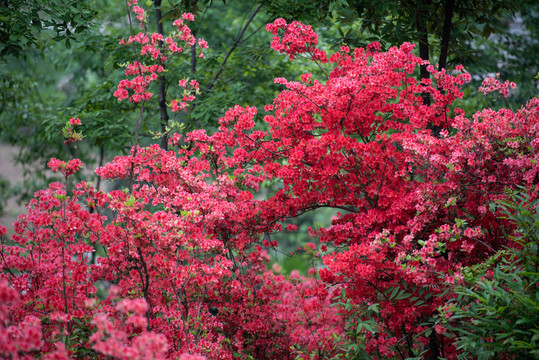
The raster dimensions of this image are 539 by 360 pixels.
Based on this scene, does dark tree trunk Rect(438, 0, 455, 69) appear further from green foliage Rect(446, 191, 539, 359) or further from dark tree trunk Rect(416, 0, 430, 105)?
green foliage Rect(446, 191, 539, 359)

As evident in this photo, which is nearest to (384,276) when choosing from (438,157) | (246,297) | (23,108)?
(438,157)

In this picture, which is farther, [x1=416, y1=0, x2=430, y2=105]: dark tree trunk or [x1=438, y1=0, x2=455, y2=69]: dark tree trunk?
[x1=438, y1=0, x2=455, y2=69]: dark tree trunk

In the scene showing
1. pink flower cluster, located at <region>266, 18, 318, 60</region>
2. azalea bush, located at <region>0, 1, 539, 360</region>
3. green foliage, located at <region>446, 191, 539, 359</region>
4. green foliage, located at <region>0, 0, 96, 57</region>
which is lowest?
green foliage, located at <region>446, 191, 539, 359</region>

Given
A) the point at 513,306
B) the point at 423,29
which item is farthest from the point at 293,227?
the point at 423,29

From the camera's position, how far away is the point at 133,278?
376cm

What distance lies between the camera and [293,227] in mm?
4887

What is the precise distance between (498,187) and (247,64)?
407 cm

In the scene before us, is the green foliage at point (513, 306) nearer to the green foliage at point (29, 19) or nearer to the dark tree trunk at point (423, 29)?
the dark tree trunk at point (423, 29)

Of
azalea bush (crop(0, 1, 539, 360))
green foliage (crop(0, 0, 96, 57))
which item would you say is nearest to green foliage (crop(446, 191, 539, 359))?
azalea bush (crop(0, 1, 539, 360))

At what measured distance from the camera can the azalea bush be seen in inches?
134

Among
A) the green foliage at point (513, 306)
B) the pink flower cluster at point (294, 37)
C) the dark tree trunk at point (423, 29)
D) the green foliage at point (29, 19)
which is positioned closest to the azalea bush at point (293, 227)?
the pink flower cluster at point (294, 37)

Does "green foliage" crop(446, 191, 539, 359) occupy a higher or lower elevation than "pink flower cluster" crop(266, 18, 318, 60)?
lower

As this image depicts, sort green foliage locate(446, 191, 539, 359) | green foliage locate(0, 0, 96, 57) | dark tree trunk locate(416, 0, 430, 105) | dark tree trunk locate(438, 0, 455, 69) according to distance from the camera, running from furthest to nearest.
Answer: dark tree trunk locate(438, 0, 455, 69) → dark tree trunk locate(416, 0, 430, 105) → green foliage locate(0, 0, 96, 57) → green foliage locate(446, 191, 539, 359)

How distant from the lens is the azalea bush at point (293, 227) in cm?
339
